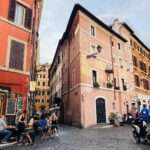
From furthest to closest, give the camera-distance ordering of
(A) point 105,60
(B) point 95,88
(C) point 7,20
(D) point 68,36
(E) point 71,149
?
(D) point 68,36, (A) point 105,60, (B) point 95,88, (C) point 7,20, (E) point 71,149

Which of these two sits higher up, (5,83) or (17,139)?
(5,83)

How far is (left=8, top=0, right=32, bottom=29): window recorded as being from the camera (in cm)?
1293

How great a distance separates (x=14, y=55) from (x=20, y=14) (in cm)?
347

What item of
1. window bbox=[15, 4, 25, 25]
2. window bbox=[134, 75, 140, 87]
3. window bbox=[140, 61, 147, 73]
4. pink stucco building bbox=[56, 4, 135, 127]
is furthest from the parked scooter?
window bbox=[140, 61, 147, 73]

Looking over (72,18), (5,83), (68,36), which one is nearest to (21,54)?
(5,83)

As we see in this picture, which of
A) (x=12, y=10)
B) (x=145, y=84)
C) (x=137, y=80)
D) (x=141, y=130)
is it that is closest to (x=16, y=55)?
(x=12, y=10)

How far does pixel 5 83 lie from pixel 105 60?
46.5 feet

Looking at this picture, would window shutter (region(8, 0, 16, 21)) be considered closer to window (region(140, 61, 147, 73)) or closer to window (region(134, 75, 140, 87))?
window (region(134, 75, 140, 87))

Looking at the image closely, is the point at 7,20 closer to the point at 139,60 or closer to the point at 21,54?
the point at 21,54

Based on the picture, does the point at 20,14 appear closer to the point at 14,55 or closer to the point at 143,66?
the point at 14,55

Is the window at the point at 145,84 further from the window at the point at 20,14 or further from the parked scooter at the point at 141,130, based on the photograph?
the parked scooter at the point at 141,130

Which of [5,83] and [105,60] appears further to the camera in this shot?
[105,60]

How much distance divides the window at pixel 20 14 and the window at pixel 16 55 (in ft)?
5.86

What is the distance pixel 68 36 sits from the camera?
1060 inches
